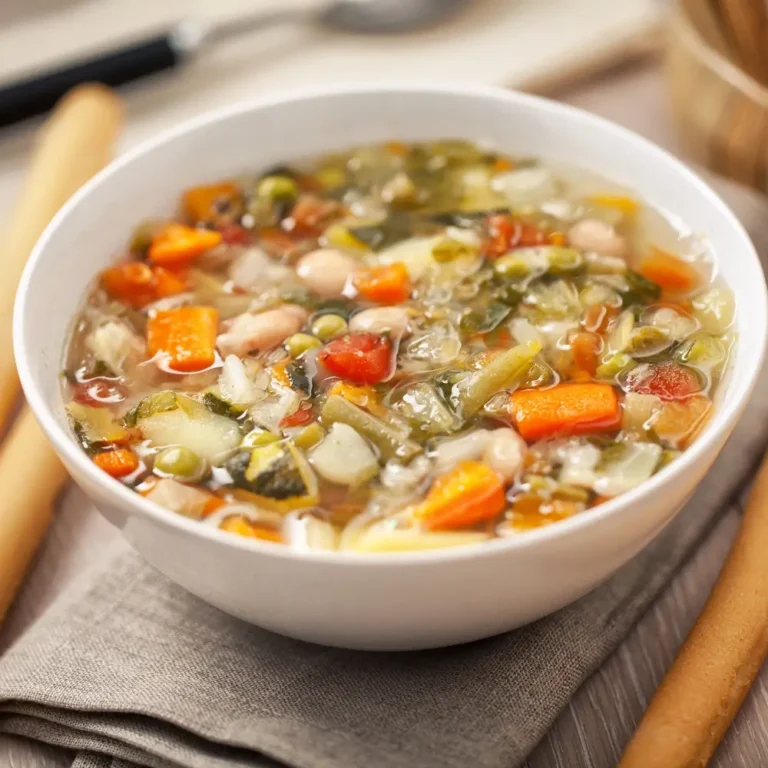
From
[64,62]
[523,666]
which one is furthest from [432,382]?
[64,62]

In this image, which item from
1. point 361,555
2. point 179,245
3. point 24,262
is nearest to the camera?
point 361,555

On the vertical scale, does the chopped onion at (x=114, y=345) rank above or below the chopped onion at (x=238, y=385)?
above

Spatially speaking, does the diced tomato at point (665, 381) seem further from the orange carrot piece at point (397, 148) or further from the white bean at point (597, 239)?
the orange carrot piece at point (397, 148)

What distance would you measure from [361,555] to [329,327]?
784 millimetres

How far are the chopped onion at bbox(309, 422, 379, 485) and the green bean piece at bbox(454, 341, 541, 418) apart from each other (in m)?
0.22

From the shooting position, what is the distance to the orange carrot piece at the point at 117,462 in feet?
6.46

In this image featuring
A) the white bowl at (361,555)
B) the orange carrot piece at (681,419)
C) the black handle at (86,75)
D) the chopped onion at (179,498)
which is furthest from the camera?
the black handle at (86,75)

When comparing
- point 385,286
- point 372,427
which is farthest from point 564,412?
point 385,286

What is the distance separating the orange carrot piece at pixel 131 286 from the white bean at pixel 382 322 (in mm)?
497

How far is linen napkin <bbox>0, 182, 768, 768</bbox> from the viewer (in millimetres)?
1776

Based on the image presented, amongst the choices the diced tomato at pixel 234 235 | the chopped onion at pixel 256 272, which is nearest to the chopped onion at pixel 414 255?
the chopped onion at pixel 256 272

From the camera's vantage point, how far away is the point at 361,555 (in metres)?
1.60

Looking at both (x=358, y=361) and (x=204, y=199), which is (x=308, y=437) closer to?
(x=358, y=361)

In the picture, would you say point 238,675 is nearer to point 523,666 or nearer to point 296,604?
point 296,604
